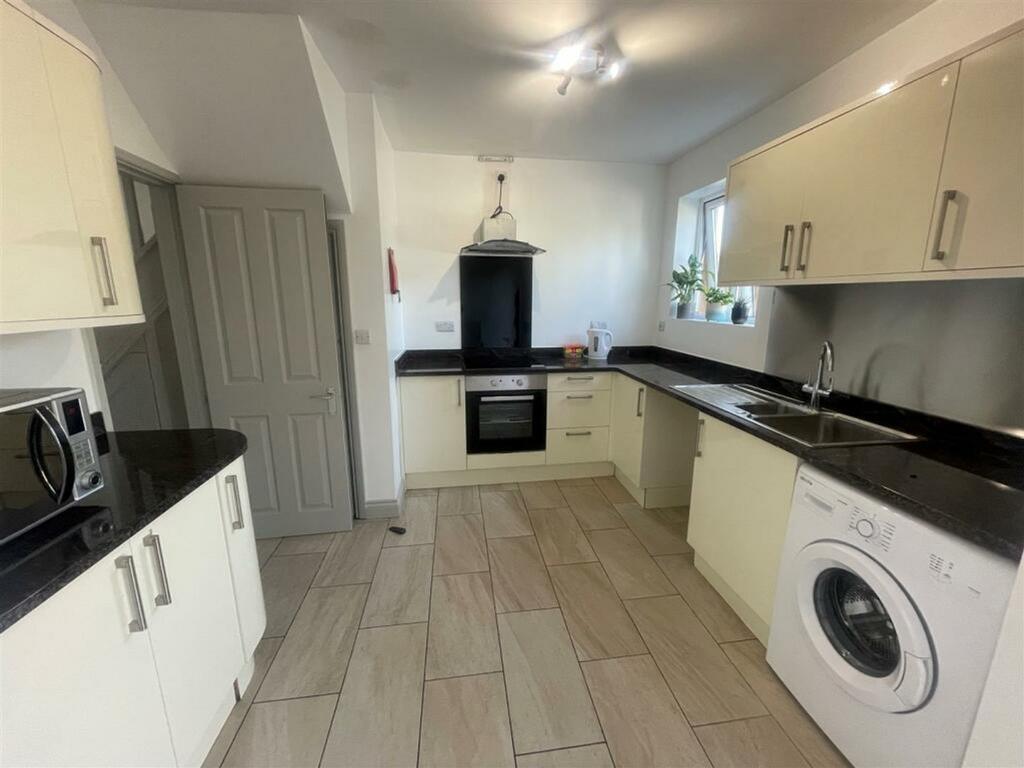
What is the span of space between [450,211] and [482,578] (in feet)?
8.60

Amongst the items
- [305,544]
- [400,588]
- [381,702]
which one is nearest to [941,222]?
[381,702]

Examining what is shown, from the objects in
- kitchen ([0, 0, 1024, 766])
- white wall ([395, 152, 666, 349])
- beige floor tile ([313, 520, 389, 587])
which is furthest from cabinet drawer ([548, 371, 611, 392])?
beige floor tile ([313, 520, 389, 587])

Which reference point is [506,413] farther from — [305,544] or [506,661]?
[506,661]

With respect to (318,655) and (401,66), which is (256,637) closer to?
(318,655)

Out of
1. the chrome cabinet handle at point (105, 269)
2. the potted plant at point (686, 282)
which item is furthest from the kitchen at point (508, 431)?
the potted plant at point (686, 282)

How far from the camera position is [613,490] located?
3.01 meters

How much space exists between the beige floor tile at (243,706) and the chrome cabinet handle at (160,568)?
2.08ft

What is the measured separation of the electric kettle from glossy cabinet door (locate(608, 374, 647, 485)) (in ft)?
1.21

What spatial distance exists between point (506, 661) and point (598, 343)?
7.74 feet

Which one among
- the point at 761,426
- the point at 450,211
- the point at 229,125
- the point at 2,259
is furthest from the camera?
the point at 450,211

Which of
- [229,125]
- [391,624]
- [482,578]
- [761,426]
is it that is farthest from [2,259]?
[761,426]

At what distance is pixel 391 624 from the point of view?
1785 mm

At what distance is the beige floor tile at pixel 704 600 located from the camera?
5.71ft

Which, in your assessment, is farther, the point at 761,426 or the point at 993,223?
the point at 761,426
